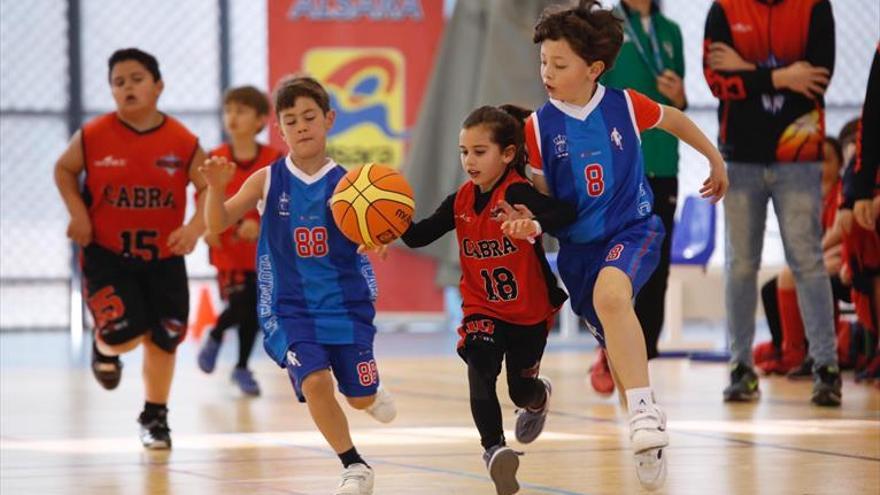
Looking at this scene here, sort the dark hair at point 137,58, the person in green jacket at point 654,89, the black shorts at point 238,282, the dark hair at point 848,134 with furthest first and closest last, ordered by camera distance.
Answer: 1. the dark hair at point 848,134
2. the black shorts at point 238,282
3. the person in green jacket at point 654,89
4. the dark hair at point 137,58

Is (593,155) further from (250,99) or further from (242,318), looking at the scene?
(250,99)

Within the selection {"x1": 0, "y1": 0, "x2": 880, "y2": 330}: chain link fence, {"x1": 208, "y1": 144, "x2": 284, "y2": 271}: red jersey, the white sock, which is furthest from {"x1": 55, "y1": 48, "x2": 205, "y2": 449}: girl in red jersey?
{"x1": 0, "y1": 0, "x2": 880, "y2": 330}: chain link fence

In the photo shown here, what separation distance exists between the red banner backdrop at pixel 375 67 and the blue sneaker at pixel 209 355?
4372mm

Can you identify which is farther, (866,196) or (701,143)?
(866,196)

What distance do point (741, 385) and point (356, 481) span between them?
10.2 ft

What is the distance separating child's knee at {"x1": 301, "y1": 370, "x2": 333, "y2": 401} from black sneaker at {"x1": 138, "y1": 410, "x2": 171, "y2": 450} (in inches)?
53.5

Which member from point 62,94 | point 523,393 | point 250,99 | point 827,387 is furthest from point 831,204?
point 62,94

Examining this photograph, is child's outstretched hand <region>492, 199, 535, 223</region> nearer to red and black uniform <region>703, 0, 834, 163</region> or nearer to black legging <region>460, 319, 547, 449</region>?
black legging <region>460, 319, 547, 449</region>

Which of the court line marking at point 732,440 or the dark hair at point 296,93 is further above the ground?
the dark hair at point 296,93

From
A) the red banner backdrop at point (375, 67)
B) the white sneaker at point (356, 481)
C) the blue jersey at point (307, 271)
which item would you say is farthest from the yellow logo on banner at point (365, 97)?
the white sneaker at point (356, 481)

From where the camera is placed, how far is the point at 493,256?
4527 mm

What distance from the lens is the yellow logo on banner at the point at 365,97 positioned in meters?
12.3

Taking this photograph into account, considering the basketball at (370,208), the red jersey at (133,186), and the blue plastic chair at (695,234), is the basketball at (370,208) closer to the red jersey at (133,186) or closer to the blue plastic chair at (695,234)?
the red jersey at (133,186)

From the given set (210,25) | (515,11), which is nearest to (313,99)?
(515,11)
